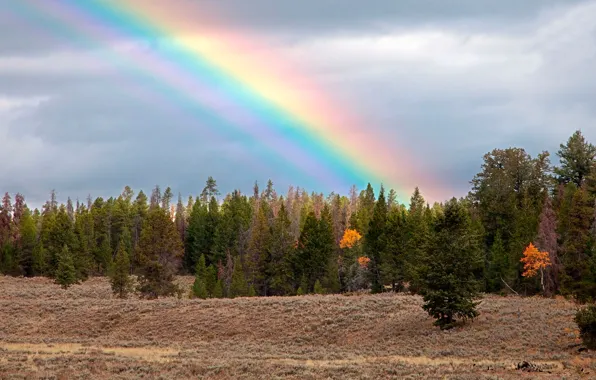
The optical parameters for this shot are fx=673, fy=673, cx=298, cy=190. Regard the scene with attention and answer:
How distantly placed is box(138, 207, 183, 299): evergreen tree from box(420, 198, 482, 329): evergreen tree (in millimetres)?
30885

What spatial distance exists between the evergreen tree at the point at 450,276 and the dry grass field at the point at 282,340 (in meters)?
1.38

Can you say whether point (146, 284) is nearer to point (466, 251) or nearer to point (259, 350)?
point (259, 350)

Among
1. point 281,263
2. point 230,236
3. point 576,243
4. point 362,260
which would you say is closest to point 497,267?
point 576,243

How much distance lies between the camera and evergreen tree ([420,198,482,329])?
42469mm

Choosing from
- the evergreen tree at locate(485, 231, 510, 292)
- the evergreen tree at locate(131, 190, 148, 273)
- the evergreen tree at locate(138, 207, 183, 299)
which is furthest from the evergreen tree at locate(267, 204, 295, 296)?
the evergreen tree at locate(131, 190, 148, 273)

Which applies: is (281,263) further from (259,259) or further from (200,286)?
(200,286)

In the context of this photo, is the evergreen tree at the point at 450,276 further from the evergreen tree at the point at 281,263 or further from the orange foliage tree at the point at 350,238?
the orange foliage tree at the point at 350,238

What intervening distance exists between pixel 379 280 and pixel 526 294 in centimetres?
1635

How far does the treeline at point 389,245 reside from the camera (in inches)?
2121

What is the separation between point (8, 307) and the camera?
58.8 meters

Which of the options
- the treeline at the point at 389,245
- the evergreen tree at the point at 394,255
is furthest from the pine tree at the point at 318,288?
the evergreen tree at the point at 394,255

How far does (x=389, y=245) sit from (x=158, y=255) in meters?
25.7

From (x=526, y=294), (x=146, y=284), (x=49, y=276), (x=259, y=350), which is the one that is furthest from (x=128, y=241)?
(x=259, y=350)

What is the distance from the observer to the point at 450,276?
4203 centimetres
